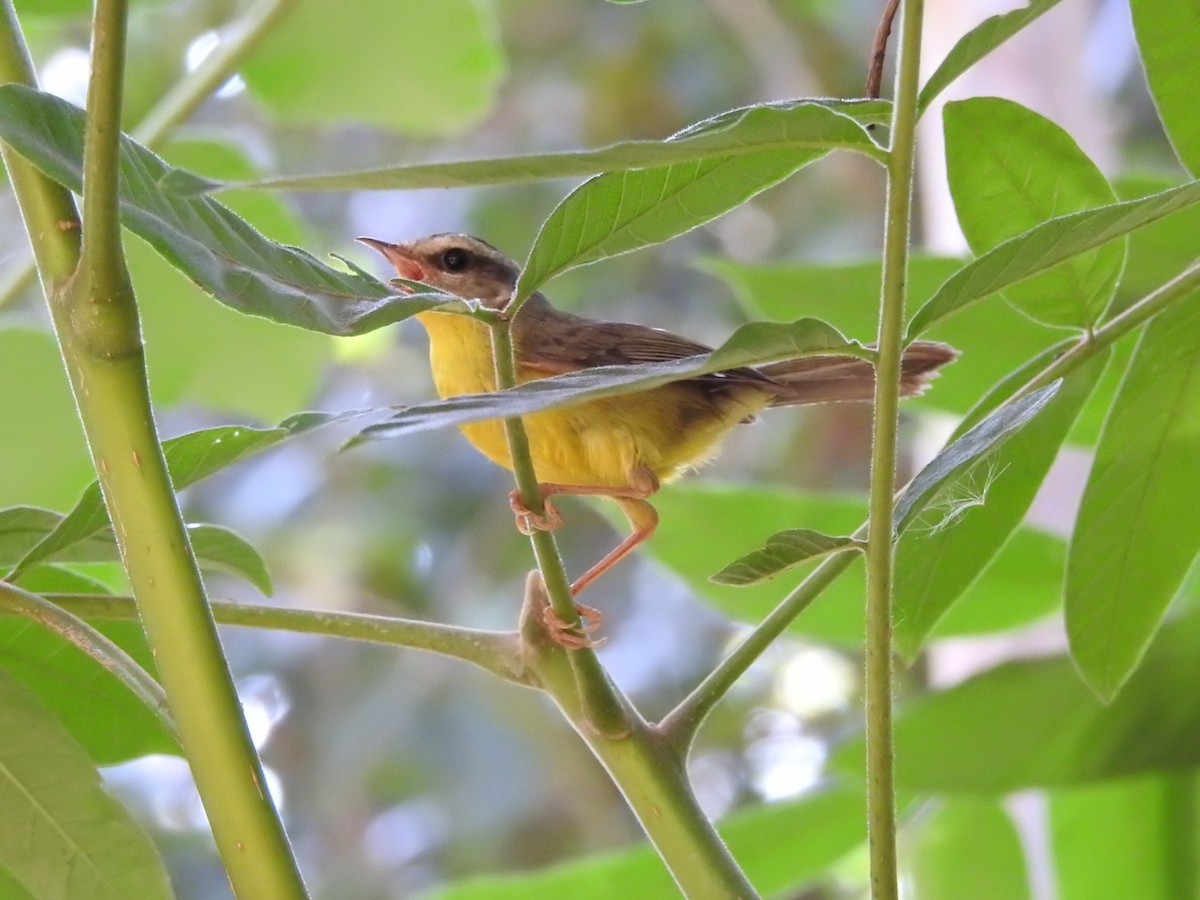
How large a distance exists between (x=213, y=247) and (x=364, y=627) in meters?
0.40

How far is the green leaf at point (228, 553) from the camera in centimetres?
134

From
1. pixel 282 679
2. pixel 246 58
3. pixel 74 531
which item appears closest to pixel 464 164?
pixel 74 531

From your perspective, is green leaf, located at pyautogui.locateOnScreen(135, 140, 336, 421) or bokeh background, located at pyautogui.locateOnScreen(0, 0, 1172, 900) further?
bokeh background, located at pyautogui.locateOnScreen(0, 0, 1172, 900)

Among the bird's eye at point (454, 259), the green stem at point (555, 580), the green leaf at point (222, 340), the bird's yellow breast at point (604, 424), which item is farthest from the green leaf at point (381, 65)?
the green stem at point (555, 580)

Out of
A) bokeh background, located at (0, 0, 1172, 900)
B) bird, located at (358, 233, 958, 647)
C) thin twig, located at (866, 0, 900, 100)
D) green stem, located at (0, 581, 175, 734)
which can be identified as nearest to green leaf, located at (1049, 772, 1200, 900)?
bokeh background, located at (0, 0, 1172, 900)

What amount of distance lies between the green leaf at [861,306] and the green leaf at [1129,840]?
0.59m

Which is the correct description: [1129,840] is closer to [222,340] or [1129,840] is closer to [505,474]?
[222,340]

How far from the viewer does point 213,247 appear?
0.98m

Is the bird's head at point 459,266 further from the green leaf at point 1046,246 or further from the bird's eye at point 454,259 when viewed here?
the green leaf at point 1046,246

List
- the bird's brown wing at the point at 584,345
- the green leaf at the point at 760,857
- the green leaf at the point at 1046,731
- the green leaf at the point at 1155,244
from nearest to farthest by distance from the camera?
the green leaf at the point at 1155,244
the green leaf at the point at 1046,731
the green leaf at the point at 760,857
the bird's brown wing at the point at 584,345

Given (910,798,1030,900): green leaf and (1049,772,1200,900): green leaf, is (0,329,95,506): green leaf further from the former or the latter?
(1049,772,1200,900): green leaf

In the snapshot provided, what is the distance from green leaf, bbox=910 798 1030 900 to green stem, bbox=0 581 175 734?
1351 mm

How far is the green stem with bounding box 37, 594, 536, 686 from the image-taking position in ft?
4.00

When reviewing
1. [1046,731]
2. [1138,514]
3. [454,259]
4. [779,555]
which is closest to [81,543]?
[779,555]
